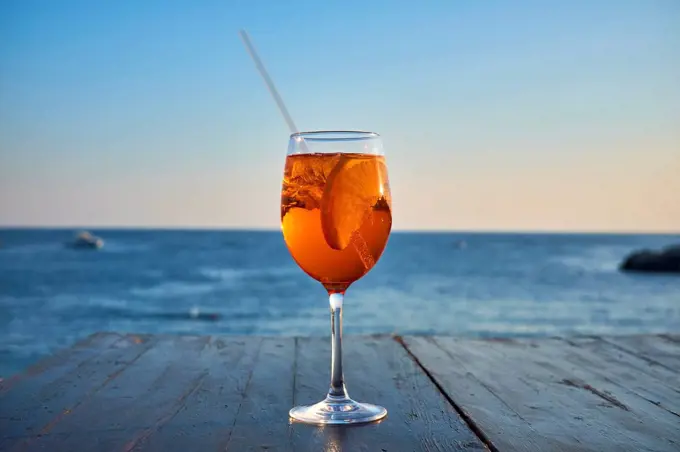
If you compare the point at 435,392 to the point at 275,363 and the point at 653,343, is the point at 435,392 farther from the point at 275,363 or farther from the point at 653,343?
the point at 653,343

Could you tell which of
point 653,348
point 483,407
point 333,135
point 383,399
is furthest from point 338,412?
point 653,348

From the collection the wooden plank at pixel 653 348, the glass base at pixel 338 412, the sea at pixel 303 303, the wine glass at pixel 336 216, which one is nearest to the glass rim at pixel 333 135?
the wine glass at pixel 336 216

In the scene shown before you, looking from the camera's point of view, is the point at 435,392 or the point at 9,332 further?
the point at 9,332

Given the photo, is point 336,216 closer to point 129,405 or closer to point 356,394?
point 356,394

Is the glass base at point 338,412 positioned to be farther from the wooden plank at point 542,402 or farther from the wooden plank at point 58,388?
the wooden plank at point 58,388

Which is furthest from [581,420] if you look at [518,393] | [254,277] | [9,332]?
[254,277]

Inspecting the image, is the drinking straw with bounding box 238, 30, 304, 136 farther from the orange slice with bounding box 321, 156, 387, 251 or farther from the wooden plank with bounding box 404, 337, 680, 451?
the wooden plank with bounding box 404, 337, 680, 451

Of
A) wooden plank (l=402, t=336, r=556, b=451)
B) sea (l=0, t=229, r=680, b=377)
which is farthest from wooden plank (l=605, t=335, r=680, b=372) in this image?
sea (l=0, t=229, r=680, b=377)
